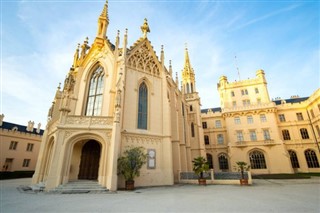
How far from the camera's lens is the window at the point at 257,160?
3002cm

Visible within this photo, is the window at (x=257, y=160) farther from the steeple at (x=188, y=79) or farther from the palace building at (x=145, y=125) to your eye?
the steeple at (x=188, y=79)

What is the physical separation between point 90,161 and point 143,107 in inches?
286

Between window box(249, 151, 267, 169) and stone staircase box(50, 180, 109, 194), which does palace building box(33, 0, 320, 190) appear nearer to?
window box(249, 151, 267, 169)

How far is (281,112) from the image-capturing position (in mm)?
32906

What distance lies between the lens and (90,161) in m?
14.6

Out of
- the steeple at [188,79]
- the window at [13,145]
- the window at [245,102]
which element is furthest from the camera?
the window at [245,102]

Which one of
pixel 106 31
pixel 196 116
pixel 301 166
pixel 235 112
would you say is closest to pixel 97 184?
pixel 106 31

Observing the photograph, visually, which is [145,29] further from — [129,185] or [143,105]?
[129,185]

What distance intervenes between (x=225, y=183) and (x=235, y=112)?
69.4 ft

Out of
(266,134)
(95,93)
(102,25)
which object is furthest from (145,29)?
(266,134)

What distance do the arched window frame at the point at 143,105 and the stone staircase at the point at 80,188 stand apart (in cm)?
658

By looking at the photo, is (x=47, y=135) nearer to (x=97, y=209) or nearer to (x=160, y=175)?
(x=160, y=175)

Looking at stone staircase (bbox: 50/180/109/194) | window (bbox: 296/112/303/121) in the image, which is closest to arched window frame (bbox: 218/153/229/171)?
window (bbox: 296/112/303/121)

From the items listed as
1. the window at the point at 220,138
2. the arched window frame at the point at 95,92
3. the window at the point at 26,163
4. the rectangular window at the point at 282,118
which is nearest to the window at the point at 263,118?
the rectangular window at the point at 282,118
